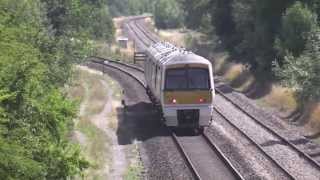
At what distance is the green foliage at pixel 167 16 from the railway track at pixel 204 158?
103 meters

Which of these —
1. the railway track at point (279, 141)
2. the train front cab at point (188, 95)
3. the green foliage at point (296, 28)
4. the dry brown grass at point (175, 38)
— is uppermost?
the green foliage at point (296, 28)

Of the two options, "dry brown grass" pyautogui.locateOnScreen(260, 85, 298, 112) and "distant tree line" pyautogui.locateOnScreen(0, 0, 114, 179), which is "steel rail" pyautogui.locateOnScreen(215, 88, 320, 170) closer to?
"dry brown grass" pyautogui.locateOnScreen(260, 85, 298, 112)

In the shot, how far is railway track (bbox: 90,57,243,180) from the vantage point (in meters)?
20.0

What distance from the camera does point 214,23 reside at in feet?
167

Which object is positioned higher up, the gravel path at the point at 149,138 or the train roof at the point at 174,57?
the train roof at the point at 174,57

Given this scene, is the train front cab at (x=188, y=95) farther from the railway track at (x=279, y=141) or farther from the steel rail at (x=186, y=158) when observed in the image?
the railway track at (x=279, y=141)

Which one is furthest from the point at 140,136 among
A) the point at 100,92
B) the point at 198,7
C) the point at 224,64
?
the point at 198,7

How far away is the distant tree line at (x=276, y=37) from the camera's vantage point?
28.5m

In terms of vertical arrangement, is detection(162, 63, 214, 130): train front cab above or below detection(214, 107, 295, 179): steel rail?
above

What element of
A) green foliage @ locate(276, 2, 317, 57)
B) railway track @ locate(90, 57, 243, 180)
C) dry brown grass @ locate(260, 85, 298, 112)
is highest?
green foliage @ locate(276, 2, 317, 57)

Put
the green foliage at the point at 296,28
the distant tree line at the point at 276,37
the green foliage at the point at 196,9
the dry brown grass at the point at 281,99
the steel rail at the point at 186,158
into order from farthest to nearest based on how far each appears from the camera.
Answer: the green foliage at the point at 196,9
the green foliage at the point at 296,28
the dry brown grass at the point at 281,99
the distant tree line at the point at 276,37
the steel rail at the point at 186,158

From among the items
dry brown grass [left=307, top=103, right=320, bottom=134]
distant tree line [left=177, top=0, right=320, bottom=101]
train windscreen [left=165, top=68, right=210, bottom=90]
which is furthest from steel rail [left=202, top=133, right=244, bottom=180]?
distant tree line [left=177, top=0, right=320, bottom=101]

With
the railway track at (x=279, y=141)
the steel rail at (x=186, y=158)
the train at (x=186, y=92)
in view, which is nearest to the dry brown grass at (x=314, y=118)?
the railway track at (x=279, y=141)

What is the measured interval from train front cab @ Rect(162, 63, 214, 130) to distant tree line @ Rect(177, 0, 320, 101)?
4792mm
